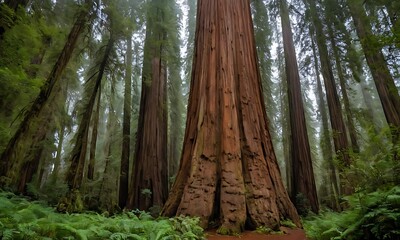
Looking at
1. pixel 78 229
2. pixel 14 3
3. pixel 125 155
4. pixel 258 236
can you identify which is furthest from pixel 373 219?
pixel 125 155

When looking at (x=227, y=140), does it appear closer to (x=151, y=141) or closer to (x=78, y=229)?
(x=78, y=229)

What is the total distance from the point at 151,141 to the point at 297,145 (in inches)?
211

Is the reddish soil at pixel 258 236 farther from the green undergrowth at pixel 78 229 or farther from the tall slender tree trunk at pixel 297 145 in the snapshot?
the tall slender tree trunk at pixel 297 145

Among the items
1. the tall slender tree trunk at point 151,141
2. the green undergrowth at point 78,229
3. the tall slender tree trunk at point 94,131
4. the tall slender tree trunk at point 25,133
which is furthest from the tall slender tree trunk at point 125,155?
the green undergrowth at point 78,229

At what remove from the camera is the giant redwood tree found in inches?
163

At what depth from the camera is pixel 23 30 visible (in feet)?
16.8

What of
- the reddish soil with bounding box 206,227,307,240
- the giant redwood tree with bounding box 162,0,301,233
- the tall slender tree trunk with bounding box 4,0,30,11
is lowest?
the reddish soil with bounding box 206,227,307,240

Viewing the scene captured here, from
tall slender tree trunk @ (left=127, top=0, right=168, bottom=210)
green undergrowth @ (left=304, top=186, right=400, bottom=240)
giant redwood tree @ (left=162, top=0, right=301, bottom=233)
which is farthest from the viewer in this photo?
tall slender tree trunk @ (left=127, top=0, right=168, bottom=210)

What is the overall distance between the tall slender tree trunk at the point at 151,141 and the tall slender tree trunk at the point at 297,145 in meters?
4.66

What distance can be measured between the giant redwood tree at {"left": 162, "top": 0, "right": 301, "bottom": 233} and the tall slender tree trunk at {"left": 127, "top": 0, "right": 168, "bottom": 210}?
372cm

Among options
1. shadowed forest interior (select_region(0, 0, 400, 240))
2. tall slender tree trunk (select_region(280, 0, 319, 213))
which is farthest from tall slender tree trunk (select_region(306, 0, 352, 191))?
tall slender tree trunk (select_region(280, 0, 319, 213))

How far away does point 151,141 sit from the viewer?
9.75 m

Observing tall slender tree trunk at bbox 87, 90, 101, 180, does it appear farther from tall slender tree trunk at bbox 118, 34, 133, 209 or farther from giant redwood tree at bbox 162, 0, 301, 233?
giant redwood tree at bbox 162, 0, 301, 233

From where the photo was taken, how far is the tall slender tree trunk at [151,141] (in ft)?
29.5
